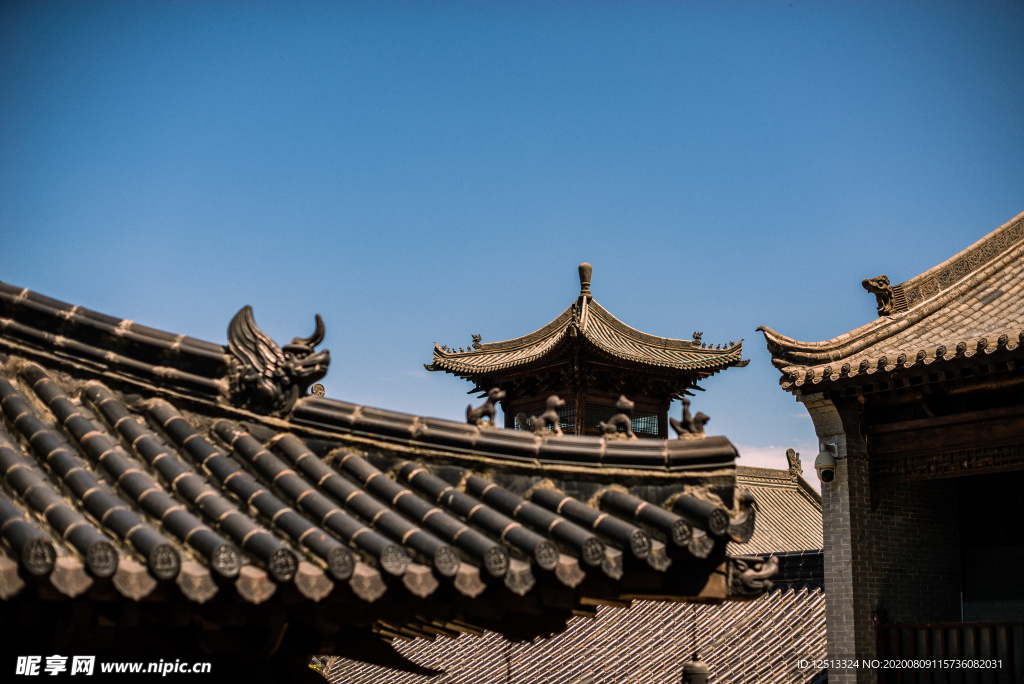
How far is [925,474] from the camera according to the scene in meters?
13.5

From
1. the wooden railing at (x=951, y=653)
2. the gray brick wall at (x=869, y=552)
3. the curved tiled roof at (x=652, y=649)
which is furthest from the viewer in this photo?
the curved tiled roof at (x=652, y=649)

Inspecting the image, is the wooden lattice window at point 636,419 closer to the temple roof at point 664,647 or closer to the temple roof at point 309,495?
the temple roof at point 664,647

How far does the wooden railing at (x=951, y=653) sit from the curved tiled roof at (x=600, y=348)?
541 inches

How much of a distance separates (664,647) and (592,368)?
12.1 metres

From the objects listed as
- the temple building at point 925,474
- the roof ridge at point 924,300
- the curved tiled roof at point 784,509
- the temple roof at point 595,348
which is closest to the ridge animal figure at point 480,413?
the temple building at point 925,474

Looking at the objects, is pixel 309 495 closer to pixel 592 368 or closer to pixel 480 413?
pixel 480 413

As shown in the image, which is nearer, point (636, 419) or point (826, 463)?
point (826, 463)

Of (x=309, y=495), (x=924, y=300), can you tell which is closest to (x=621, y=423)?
(x=309, y=495)

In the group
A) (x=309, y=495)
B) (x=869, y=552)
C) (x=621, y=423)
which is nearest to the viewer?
(x=309, y=495)

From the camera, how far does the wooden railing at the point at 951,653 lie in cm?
1234

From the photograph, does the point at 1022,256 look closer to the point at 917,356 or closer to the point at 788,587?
the point at 917,356

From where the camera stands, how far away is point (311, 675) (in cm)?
626

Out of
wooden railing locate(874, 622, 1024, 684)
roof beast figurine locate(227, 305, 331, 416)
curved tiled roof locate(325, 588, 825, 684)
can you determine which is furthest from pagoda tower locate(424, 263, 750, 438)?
roof beast figurine locate(227, 305, 331, 416)

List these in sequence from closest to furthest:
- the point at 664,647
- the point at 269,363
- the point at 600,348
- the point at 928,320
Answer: the point at 269,363 < the point at 928,320 < the point at 664,647 < the point at 600,348
